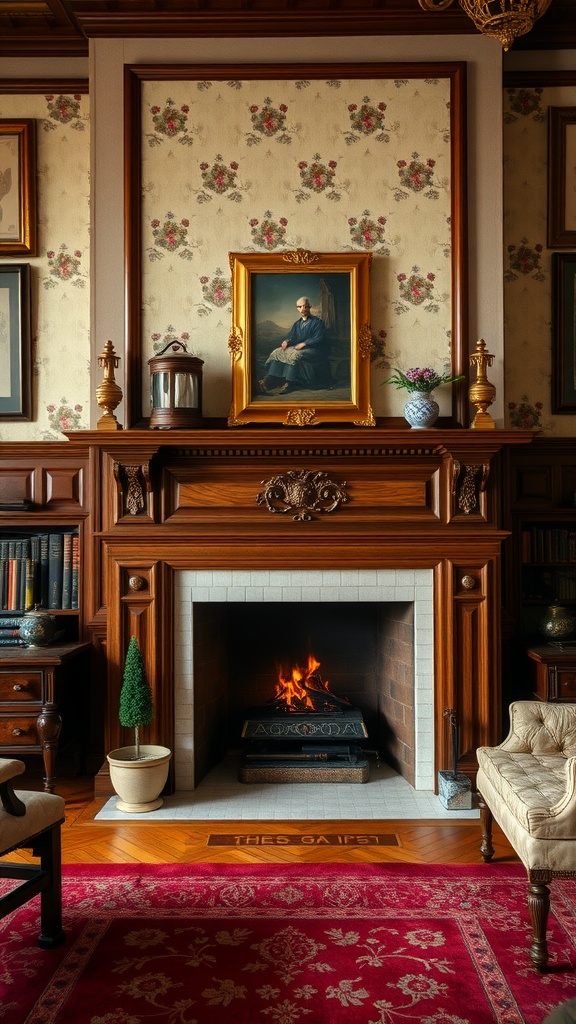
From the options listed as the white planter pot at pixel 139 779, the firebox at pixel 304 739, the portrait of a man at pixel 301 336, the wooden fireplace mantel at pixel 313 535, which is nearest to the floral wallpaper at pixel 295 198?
the portrait of a man at pixel 301 336

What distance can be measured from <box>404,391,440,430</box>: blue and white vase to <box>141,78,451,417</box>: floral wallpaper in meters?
0.21

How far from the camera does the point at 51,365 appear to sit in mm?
4715

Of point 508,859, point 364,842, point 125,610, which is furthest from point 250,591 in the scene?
point 508,859

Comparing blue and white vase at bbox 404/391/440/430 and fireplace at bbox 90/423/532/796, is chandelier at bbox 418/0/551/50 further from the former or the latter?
fireplace at bbox 90/423/532/796

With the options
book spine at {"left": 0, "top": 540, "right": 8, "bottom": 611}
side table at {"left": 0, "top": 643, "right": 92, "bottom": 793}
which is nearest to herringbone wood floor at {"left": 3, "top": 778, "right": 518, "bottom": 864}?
side table at {"left": 0, "top": 643, "right": 92, "bottom": 793}

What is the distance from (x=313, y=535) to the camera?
4.23 m

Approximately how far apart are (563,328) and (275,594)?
2.17m

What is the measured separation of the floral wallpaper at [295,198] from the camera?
435 centimetres

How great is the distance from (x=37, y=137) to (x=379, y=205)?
196 cm

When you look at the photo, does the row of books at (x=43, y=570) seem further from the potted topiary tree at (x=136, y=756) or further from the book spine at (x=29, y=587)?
the potted topiary tree at (x=136, y=756)

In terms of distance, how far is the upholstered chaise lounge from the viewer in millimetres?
2613

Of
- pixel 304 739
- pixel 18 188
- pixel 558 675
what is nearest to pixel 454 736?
pixel 558 675

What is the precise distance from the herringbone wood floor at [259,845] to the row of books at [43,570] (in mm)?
1155

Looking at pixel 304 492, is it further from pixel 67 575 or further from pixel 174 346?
pixel 67 575
